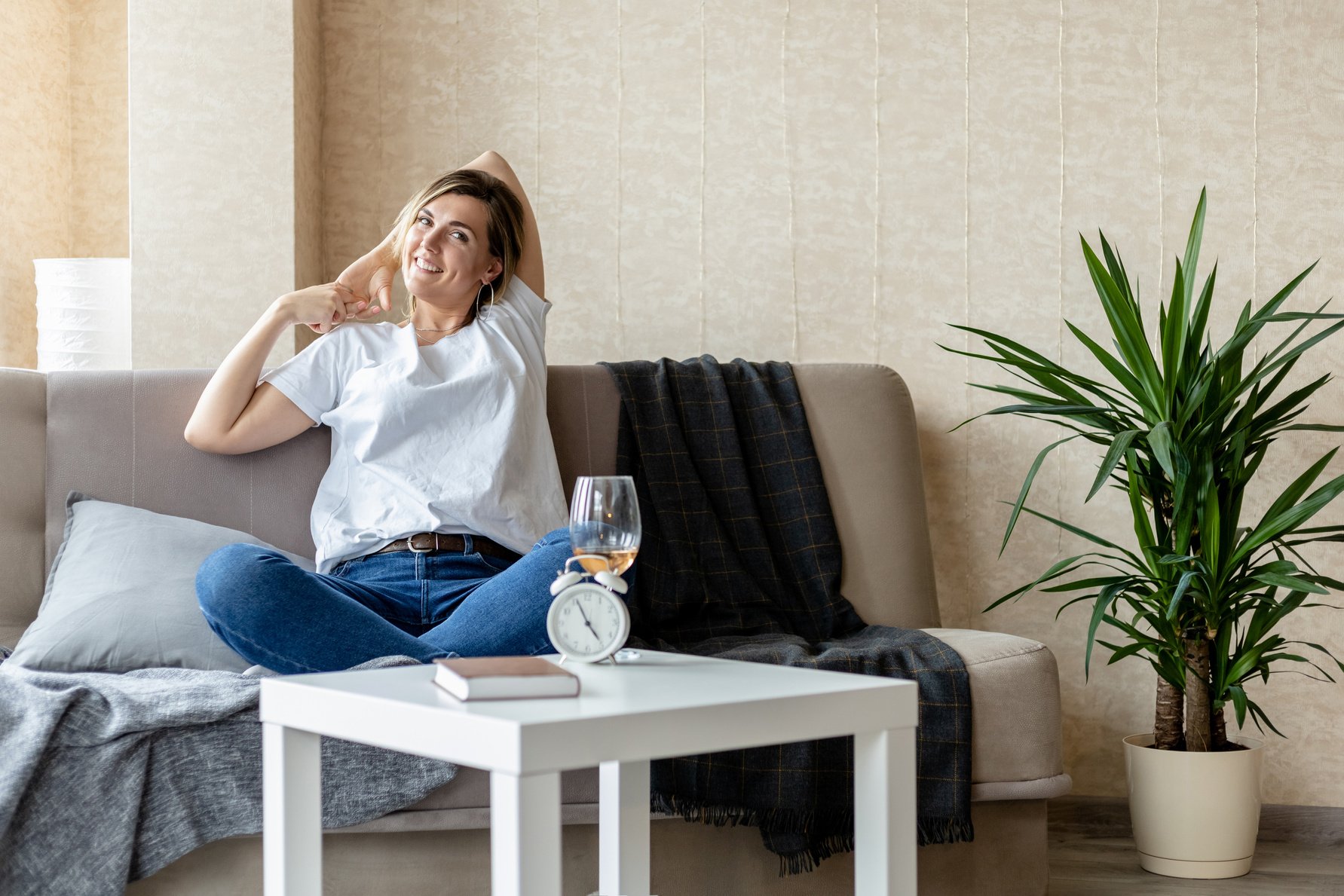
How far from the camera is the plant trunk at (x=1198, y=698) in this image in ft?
6.89

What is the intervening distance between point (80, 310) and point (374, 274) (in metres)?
0.71

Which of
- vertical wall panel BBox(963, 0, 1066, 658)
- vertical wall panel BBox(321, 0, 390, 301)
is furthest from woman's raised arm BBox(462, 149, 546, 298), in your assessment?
vertical wall panel BBox(963, 0, 1066, 658)

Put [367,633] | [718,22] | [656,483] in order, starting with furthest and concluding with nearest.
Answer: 1. [718,22]
2. [656,483]
3. [367,633]

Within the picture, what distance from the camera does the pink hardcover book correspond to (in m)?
0.98

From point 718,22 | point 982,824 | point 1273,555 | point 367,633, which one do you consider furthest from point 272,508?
point 1273,555

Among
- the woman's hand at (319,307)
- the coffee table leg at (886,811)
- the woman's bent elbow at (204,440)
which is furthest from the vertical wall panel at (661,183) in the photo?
the coffee table leg at (886,811)

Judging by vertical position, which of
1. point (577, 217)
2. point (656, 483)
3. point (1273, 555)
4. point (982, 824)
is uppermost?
point (577, 217)

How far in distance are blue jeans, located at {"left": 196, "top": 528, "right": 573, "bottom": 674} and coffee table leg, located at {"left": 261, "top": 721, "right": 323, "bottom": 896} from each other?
38 cm

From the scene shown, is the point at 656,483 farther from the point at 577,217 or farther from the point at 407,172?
the point at 407,172

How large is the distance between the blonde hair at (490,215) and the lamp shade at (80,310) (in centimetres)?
71

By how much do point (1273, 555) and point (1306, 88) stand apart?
3.23 ft

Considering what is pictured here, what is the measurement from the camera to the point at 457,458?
196cm

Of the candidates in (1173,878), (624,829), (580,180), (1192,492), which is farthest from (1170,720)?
(580,180)

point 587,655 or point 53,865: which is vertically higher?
point 587,655
